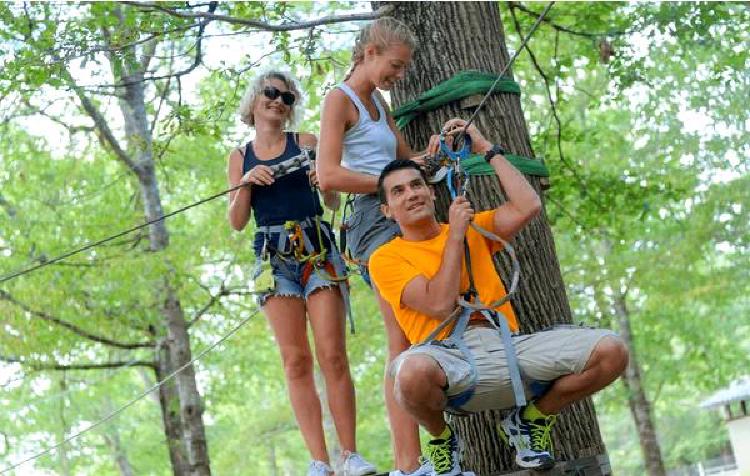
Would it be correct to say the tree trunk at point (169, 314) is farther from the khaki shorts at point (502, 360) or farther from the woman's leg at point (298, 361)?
the khaki shorts at point (502, 360)

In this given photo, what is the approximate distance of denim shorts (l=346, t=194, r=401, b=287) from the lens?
4.40m

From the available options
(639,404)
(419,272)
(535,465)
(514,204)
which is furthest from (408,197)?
(639,404)

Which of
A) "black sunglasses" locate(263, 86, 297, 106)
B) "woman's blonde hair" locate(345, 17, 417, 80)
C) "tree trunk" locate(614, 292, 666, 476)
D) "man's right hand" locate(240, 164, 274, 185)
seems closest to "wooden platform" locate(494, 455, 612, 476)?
"man's right hand" locate(240, 164, 274, 185)

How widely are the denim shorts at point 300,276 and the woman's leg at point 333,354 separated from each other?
34 millimetres

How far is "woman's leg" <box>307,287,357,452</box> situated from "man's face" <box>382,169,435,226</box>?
2.29ft

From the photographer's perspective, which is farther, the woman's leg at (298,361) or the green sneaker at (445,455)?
the woman's leg at (298,361)

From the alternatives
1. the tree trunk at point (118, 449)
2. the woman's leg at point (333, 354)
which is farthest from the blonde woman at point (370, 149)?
the tree trunk at point (118, 449)

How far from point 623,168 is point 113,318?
23.7 ft

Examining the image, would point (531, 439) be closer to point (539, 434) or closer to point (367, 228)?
point (539, 434)

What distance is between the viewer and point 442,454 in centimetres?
391

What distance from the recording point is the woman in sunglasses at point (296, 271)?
465 cm

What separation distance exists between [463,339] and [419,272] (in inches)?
11.0

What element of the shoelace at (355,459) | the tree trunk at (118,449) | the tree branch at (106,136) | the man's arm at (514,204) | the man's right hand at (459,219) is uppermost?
the tree branch at (106,136)

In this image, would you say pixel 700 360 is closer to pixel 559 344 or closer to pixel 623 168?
pixel 623 168
